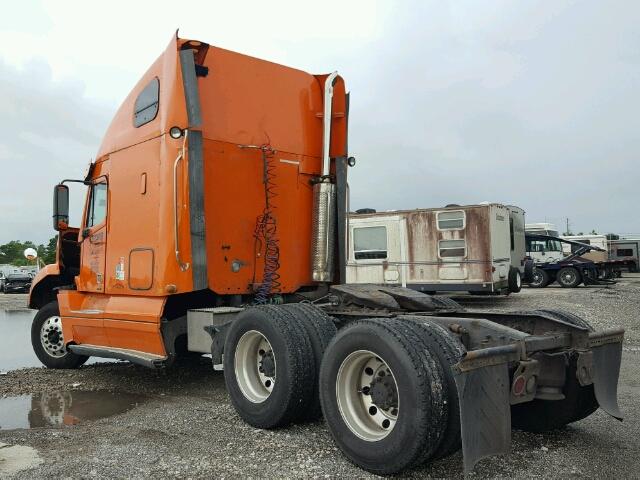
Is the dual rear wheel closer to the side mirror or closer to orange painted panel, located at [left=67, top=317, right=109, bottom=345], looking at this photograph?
orange painted panel, located at [left=67, top=317, right=109, bottom=345]

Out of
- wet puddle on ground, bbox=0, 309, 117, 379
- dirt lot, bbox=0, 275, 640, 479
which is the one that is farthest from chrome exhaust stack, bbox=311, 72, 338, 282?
wet puddle on ground, bbox=0, 309, 117, 379

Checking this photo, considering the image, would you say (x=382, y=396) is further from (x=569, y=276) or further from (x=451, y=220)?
(x=569, y=276)

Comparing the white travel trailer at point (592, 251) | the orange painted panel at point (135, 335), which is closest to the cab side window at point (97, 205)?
the orange painted panel at point (135, 335)

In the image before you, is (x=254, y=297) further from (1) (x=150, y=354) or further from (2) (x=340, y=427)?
(2) (x=340, y=427)

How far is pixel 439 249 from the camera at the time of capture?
53.1 feet

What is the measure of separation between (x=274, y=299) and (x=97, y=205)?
2653mm

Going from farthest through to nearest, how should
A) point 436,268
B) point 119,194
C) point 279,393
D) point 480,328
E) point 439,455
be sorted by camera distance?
point 436,268 < point 119,194 < point 279,393 < point 480,328 < point 439,455

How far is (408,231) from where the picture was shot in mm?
16609

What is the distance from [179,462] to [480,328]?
231 cm

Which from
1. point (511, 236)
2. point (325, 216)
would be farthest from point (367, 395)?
point (511, 236)

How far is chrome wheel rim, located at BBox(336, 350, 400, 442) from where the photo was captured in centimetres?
390

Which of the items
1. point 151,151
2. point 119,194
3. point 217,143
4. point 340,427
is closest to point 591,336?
point 340,427

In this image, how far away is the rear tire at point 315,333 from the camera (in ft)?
15.5

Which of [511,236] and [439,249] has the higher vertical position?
[511,236]
